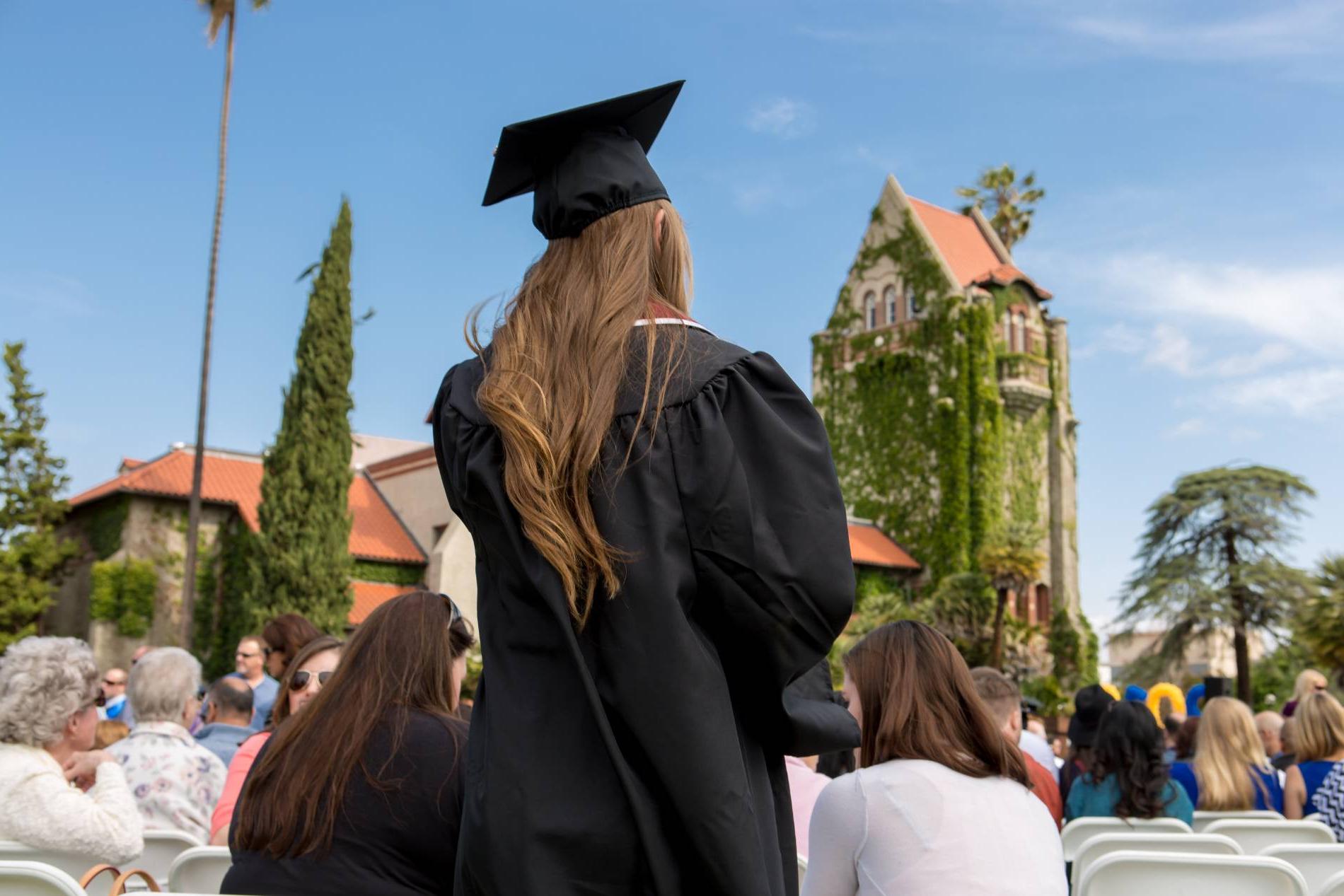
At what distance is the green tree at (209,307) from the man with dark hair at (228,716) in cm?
2318

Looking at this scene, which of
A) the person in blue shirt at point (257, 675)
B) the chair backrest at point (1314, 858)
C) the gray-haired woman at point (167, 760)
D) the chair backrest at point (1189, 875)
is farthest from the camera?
the person in blue shirt at point (257, 675)

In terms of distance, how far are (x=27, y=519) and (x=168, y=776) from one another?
3360cm

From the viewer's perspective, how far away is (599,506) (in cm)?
192

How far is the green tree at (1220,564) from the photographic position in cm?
4628

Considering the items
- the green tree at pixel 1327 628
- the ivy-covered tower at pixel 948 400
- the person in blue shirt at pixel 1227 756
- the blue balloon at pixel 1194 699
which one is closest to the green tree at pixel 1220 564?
the ivy-covered tower at pixel 948 400

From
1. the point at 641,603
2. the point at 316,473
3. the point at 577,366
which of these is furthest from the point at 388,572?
the point at 641,603

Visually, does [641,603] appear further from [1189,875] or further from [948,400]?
[948,400]

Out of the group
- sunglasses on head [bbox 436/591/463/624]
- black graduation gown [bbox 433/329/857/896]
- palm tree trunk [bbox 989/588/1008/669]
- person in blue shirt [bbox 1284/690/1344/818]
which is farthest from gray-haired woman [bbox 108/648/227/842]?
palm tree trunk [bbox 989/588/1008/669]

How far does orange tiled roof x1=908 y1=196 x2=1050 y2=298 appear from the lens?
152ft

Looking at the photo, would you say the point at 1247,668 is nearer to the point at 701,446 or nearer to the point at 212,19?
the point at 212,19

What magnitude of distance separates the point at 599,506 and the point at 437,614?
1.85 m

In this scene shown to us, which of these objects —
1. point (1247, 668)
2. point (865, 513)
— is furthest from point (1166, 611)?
point (865, 513)

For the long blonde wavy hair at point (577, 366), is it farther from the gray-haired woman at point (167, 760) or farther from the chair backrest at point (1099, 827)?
the chair backrest at point (1099, 827)

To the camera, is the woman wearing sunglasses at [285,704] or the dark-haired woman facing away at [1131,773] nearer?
the woman wearing sunglasses at [285,704]
